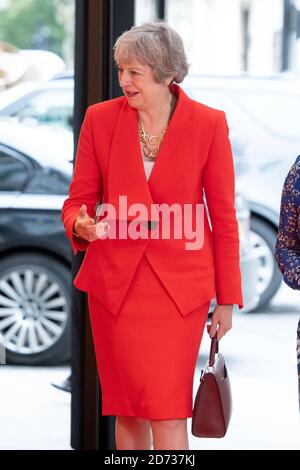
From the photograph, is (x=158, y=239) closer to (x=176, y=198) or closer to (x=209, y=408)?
(x=176, y=198)

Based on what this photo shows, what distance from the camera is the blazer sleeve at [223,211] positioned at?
3074mm

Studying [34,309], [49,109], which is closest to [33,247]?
[34,309]

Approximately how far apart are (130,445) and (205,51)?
2242 millimetres

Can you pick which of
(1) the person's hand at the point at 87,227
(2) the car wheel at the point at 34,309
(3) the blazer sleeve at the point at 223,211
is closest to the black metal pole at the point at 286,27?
(2) the car wheel at the point at 34,309

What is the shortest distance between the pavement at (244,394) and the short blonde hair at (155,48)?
54.2 inches

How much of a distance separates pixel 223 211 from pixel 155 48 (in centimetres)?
50

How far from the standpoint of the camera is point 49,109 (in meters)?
4.11

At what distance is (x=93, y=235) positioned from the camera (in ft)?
9.66

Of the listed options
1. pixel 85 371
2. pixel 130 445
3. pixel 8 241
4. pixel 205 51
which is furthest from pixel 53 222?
pixel 130 445

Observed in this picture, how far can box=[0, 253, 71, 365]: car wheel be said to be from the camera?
4301 millimetres

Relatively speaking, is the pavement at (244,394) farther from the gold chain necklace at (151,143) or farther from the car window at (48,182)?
the gold chain necklace at (151,143)

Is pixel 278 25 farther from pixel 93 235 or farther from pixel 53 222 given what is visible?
pixel 93 235

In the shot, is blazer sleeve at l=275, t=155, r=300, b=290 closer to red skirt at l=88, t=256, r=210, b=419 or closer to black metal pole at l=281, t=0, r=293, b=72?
red skirt at l=88, t=256, r=210, b=419

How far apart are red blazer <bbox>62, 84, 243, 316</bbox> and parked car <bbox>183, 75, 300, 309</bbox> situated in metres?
1.19
